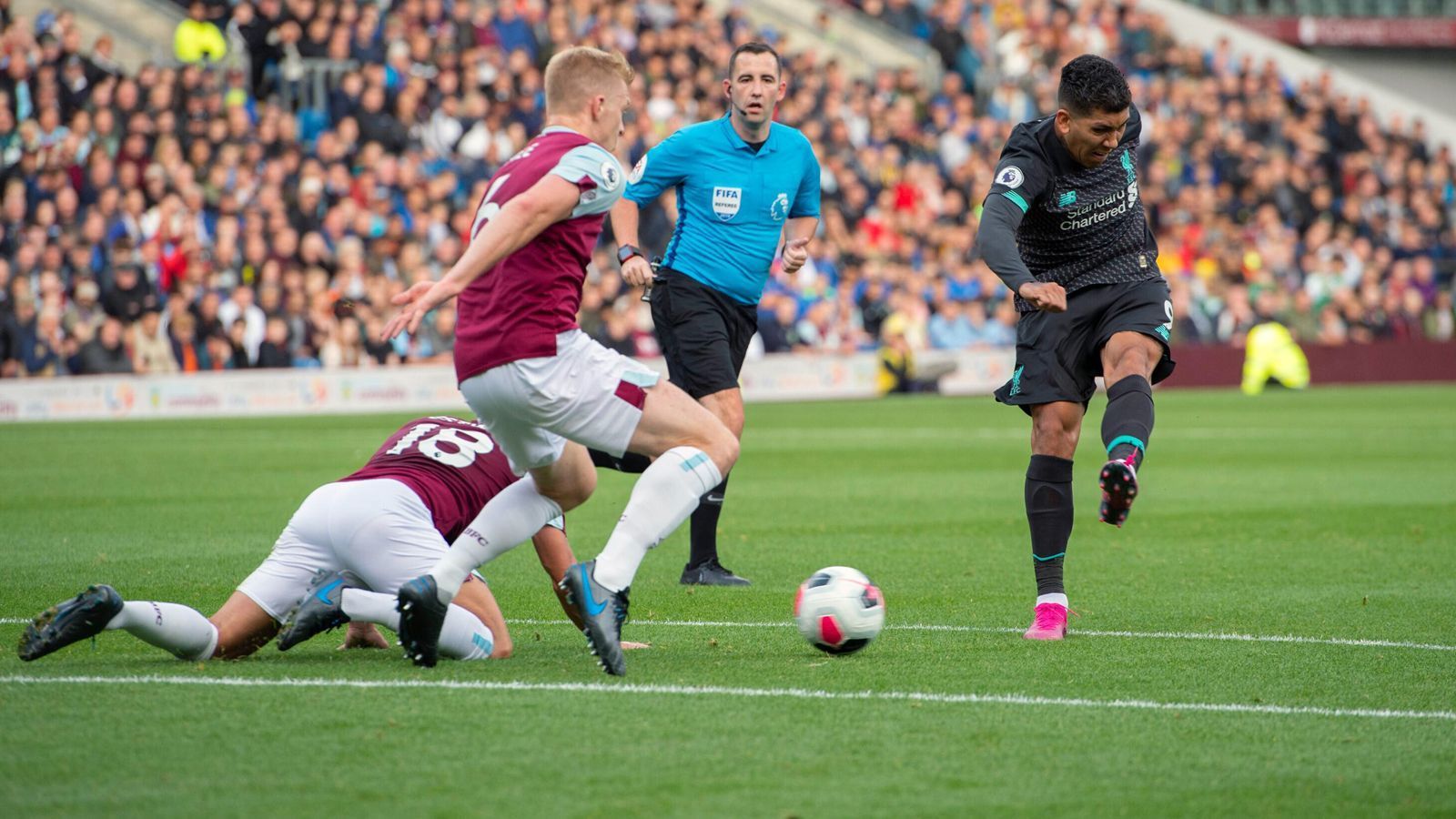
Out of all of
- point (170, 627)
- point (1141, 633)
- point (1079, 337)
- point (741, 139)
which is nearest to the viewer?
point (170, 627)

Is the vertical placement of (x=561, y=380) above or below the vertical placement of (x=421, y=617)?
above

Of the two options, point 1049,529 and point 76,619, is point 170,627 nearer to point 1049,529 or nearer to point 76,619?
point 76,619

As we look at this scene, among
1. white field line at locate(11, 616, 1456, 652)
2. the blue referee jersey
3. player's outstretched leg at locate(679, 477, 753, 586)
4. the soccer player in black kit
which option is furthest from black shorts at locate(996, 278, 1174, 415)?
the blue referee jersey

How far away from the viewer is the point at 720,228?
9016mm

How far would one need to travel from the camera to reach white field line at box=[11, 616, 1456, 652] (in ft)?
21.8

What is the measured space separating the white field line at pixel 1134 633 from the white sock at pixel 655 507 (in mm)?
1408

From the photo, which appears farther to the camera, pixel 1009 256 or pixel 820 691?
pixel 1009 256

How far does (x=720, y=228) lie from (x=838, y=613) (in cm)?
325

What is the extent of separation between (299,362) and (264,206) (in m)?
1.96

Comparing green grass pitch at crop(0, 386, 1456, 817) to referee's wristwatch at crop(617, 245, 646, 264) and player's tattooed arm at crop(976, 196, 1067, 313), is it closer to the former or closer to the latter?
player's tattooed arm at crop(976, 196, 1067, 313)

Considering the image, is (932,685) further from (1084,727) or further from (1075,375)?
(1075,375)

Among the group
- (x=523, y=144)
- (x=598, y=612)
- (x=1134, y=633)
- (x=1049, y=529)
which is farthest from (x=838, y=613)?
(x=523, y=144)

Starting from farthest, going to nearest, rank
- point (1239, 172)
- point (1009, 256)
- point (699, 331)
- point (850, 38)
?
point (1239, 172) → point (850, 38) → point (699, 331) → point (1009, 256)

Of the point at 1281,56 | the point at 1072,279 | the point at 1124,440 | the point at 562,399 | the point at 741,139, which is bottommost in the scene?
the point at 1124,440
